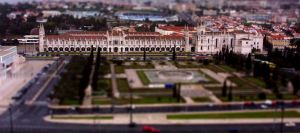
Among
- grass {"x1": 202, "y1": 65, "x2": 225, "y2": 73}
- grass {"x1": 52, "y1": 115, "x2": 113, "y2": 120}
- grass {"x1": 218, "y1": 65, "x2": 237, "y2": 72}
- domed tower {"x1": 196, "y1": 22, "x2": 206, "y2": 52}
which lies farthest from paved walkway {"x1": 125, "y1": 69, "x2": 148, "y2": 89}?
domed tower {"x1": 196, "y1": 22, "x2": 206, "y2": 52}

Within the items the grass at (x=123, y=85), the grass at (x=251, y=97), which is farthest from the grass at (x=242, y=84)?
the grass at (x=123, y=85)

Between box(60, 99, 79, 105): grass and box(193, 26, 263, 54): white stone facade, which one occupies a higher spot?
box(193, 26, 263, 54): white stone facade

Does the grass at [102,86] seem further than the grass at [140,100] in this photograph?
Yes

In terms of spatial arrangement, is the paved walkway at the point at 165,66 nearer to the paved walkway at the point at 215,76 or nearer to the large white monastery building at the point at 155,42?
the paved walkway at the point at 215,76

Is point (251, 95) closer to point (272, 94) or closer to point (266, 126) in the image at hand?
point (272, 94)

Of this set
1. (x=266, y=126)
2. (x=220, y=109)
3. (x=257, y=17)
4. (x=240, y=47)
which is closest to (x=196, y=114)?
(x=220, y=109)

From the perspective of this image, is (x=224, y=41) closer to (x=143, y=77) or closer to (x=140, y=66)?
(x=140, y=66)

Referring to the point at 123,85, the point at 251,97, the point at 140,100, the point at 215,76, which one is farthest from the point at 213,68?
the point at 140,100

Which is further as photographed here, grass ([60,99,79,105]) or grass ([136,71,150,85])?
grass ([136,71,150,85])

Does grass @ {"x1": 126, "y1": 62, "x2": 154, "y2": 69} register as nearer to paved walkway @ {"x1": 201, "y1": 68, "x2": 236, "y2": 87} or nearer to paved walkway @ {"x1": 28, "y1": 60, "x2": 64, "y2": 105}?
paved walkway @ {"x1": 201, "y1": 68, "x2": 236, "y2": 87}

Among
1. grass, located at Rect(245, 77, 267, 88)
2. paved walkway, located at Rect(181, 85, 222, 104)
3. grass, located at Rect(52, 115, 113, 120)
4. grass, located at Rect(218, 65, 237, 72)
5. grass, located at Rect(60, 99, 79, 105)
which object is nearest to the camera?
grass, located at Rect(52, 115, 113, 120)
